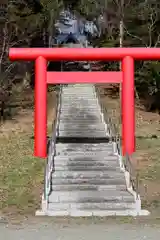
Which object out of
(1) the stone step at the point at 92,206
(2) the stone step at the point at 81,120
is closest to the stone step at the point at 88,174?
(1) the stone step at the point at 92,206

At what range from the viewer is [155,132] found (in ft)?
75.0

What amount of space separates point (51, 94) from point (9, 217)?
20.7 meters

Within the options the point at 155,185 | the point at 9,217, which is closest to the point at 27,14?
the point at 155,185

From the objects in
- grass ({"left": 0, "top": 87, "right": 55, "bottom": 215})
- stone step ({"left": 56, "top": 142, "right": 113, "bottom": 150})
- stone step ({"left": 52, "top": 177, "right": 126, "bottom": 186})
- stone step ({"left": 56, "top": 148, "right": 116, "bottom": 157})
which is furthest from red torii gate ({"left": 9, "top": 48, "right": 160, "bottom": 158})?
stone step ({"left": 52, "top": 177, "right": 126, "bottom": 186})

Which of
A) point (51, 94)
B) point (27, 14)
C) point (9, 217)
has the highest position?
point (27, 14)

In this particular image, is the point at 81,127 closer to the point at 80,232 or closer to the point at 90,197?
the point at 90,197

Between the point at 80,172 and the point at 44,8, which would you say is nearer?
the point at 80,172

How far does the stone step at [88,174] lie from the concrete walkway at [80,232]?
3.56 meters

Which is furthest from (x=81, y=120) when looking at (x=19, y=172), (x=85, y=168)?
(x=19, y=172)

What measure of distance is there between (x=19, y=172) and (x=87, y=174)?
7.35ft

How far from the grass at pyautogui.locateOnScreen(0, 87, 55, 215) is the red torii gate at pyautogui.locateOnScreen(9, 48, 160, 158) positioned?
95cm

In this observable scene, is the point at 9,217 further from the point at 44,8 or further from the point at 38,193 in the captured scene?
the point at 44,8

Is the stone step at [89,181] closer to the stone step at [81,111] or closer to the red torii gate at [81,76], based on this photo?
the red torii gate at [81,76]

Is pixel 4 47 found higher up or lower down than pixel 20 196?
higher up
